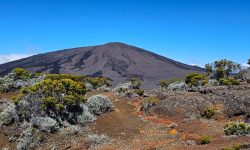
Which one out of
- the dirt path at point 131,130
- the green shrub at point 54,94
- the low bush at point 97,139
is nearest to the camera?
the dirt path at point 131,130

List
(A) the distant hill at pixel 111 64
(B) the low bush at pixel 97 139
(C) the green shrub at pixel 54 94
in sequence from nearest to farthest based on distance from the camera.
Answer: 1. (B) the low bush at pixel 97 139
2. (C) the green shrub at pixel 54 94
3. (A) the distant hill at pixel 111 64

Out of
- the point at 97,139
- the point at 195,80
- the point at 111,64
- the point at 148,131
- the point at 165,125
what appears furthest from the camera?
the point at 111,64

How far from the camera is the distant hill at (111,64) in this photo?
120812 millimetres

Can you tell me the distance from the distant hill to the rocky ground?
70.4 m

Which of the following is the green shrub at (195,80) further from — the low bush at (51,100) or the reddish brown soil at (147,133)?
the low bush at (51,100)

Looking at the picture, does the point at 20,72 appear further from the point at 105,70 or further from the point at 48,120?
the point at 105,70

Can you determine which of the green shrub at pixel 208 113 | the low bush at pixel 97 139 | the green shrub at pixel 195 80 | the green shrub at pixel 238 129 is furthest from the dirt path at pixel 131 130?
the green shrub at pixel 195 80

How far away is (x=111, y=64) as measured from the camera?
134 m

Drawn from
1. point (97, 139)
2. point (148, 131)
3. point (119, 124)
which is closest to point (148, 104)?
point (119, 124)

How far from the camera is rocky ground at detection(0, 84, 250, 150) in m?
24.5

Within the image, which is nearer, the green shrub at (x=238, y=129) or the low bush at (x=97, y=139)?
the green shrub at (x=238, y=129)

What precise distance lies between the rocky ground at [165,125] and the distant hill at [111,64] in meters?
70.4

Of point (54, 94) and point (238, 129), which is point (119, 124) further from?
point (238, 129)

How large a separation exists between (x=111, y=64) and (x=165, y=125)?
104 meters
